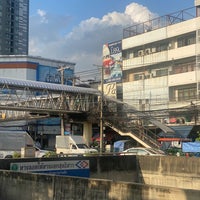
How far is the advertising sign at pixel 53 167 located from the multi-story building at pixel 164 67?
2641cm

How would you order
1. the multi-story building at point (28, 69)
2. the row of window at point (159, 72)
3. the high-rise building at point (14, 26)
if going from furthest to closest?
the high-rise building at point (14, 26) → the multi-story building at point (28, 69) → the row of window at point (159, 72)

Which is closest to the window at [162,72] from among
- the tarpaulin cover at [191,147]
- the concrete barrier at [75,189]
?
the tarpaulin cover at [191,147]

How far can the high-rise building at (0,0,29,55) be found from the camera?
423 ft

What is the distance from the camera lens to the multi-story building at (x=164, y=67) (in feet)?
162

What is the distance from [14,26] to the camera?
13400 cm

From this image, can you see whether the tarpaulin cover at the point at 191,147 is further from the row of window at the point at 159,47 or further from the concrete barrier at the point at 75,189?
the concrete barrier at the point at 75,189

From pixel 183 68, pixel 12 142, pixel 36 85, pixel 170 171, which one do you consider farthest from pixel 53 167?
pixel 183 68

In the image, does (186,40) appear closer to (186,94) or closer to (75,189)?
(186,94)

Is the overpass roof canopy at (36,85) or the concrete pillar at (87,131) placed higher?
the overpass roof canopy at (36,85)

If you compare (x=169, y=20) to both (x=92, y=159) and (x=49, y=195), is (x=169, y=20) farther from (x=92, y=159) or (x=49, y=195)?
(x=49, y=195)

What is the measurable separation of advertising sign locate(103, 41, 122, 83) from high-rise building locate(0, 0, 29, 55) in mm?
71973

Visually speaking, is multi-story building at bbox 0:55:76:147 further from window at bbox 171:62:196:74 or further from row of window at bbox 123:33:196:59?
window at bbox 171:62:196:74

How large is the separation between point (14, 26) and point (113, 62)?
80.7m

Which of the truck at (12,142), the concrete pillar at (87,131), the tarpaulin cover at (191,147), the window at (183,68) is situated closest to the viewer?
the tarpaulin cover at (191,147)
